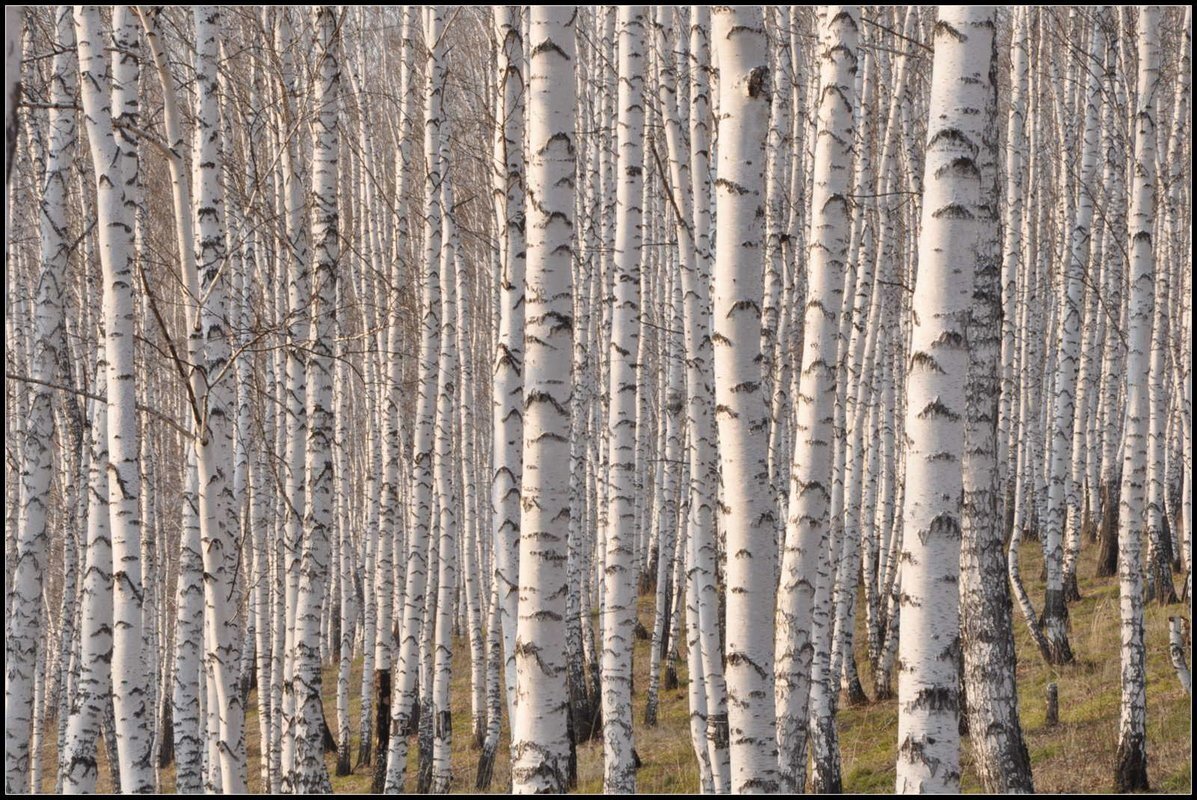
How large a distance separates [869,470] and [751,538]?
714 centimetres

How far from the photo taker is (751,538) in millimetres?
4055

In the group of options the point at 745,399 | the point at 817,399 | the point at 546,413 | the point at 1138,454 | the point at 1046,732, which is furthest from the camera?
the point at 1046,732

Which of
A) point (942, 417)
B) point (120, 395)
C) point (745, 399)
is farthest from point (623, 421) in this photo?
point (942, 417)

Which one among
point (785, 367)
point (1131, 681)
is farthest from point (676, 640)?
point (1131, 681)

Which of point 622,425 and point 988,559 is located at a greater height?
point 622,425

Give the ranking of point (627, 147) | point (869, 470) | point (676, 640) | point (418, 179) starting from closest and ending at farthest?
point (627, 147)
point (869, 470)
point (676, 640)
point (418, 179)

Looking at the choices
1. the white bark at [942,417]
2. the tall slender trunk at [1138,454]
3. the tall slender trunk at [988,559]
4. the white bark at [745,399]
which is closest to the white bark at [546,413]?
the white bark at [745,399]

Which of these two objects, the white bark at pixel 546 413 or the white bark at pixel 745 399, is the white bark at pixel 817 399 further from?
the white bark at pixel 546 413

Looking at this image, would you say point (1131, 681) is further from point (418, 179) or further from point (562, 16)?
point (418, 179)

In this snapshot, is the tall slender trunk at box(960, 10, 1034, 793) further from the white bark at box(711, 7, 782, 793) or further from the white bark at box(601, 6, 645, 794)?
the white bark at box(601, 6, 645, 794)

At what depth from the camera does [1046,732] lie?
8.98m

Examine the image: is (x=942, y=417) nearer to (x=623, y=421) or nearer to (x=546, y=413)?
(x=546, y=413)

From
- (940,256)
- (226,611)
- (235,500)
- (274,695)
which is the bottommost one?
(274,695)

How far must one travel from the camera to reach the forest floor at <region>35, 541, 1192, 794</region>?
8047 millimetres
